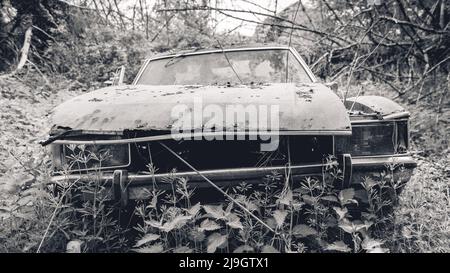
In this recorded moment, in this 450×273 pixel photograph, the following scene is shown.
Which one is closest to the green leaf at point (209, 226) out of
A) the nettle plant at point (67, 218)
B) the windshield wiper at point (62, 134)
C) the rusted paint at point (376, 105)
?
the nettle plant at point (67, 218)

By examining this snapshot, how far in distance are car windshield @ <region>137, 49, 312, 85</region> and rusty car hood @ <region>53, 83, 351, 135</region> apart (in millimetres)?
662

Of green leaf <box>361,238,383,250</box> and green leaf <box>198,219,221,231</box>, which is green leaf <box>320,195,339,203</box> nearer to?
green leaf <box>361,238,383,250</box>

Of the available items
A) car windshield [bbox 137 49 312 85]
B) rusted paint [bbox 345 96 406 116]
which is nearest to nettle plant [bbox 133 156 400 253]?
rusted paint [bbox 345 96 406 116]

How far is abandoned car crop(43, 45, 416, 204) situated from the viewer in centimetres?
213

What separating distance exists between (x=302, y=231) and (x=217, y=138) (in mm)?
744

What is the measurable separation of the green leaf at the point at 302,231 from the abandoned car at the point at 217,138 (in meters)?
0.30

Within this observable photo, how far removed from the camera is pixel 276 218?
2141 mm

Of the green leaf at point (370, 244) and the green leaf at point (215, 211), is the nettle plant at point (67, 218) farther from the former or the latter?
the green leaf at point (370, 244)

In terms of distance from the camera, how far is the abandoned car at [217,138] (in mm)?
2133

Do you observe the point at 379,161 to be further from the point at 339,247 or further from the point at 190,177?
the point at 190,177

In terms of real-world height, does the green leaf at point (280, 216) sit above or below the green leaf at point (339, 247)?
above

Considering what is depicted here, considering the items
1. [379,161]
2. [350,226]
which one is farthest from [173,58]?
[350,226]
